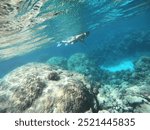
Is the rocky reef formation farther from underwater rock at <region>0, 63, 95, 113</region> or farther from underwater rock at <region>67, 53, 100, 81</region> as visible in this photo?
underwater rock at <region>67, 53, 100, 81</region>

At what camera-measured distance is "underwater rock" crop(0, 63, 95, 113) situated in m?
7.54

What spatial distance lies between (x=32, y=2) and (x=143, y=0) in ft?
65.8

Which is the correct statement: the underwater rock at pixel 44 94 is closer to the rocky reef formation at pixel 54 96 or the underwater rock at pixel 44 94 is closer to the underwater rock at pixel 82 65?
the rocky reef formation at pixel 54 96

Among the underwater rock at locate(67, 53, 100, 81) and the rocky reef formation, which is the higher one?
the rocky reef formation

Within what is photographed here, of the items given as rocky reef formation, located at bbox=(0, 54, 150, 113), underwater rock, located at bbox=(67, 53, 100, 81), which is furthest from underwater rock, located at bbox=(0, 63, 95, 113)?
underwater rock, located at bbox=(67, 53, 100, 81)

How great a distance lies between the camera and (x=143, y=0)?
1141 inches

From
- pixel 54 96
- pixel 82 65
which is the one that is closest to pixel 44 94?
pixel 54 96

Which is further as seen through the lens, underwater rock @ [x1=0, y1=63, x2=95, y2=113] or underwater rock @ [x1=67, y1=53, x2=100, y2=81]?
underwater rock @ [x1=67, y1=53, x2=100, y2=81]

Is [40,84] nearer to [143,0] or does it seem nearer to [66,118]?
[66,118]

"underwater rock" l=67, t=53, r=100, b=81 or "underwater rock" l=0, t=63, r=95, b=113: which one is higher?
"underwater rock" l=0, t=63, r=95, b=113

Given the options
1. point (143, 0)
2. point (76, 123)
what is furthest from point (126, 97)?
point (143, 0)

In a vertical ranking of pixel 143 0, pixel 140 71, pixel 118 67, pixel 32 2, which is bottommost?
pixel 118 67

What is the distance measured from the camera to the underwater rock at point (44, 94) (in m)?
7.54

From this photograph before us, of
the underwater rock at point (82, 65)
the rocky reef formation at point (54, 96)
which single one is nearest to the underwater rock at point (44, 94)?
the rocky reef formation at point (54, 96)
